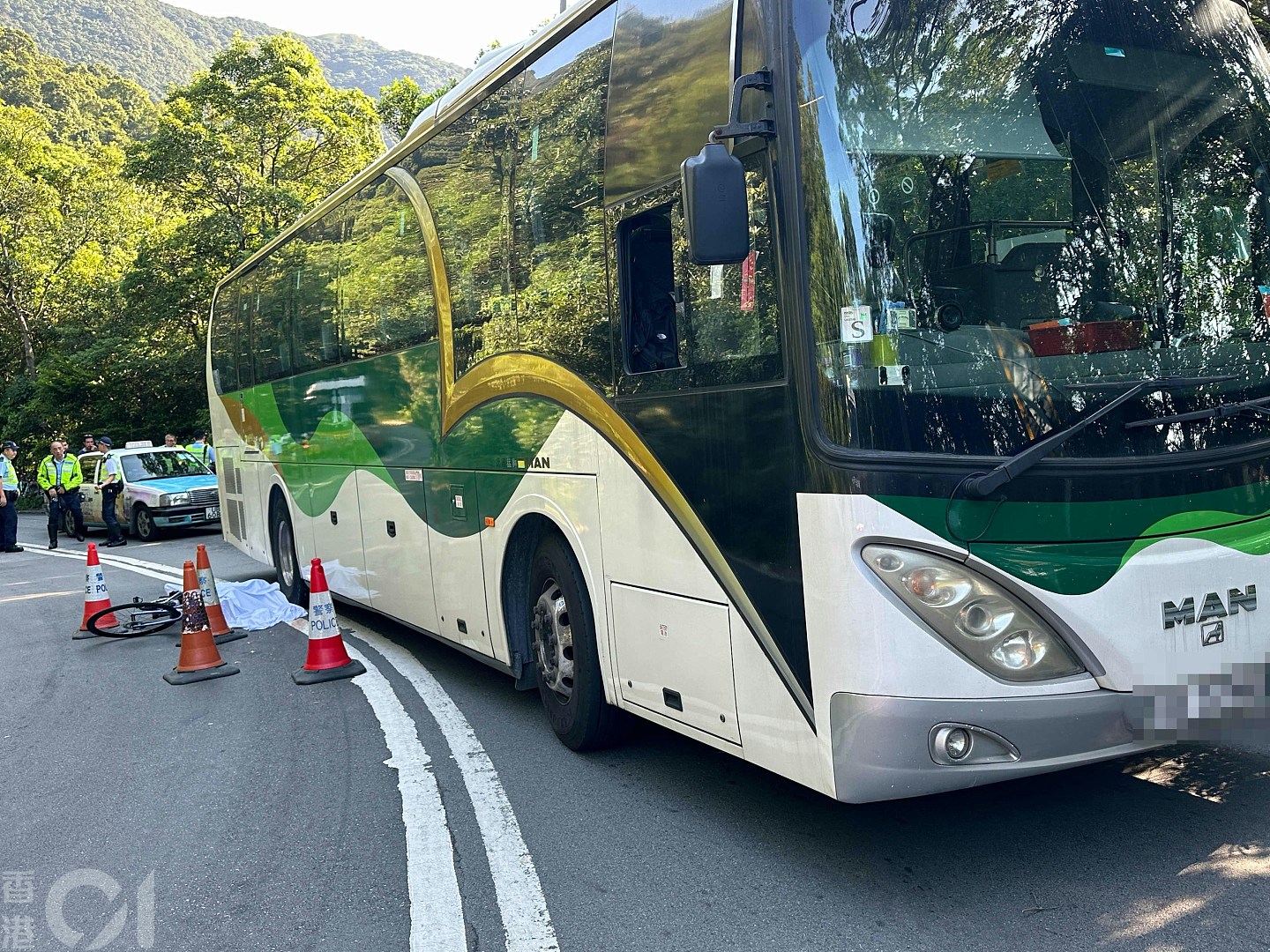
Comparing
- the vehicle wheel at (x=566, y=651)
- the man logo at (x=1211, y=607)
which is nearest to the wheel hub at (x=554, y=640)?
the vehicle wheel at (x=566, y=651)

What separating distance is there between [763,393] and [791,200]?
67cm

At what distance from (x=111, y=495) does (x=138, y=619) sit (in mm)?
12811

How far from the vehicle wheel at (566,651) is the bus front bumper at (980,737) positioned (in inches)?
79.8

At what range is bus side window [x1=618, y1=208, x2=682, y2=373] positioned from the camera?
4793mm

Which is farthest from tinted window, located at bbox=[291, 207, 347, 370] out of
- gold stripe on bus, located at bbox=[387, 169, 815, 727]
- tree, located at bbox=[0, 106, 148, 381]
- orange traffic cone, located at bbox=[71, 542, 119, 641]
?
tree, located at bbox=[0, 106, 148, 381]

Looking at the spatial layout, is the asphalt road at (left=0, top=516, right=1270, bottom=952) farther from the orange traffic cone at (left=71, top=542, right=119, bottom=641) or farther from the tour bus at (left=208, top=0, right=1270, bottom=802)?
the orange traffic cone at (left=71, top=542, right=119, bottom=641)

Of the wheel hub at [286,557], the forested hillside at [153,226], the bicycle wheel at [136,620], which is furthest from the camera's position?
the forested hillside at [153,226]

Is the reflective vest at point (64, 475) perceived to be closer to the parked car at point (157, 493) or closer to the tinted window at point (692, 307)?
the parked car at point (157, 493)

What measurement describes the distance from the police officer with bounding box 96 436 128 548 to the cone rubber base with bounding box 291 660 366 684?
49.3 ft

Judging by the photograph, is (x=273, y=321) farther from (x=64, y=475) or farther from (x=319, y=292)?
(x=64, y=475)

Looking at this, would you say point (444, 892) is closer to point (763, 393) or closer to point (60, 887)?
point (60, 887)

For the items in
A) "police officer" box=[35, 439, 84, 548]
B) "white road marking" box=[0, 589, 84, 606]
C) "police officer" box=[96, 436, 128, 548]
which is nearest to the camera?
"white road marking" box=[0, 589, 84, 606]

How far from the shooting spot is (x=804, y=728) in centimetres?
399

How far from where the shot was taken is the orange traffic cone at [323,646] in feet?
26.5
